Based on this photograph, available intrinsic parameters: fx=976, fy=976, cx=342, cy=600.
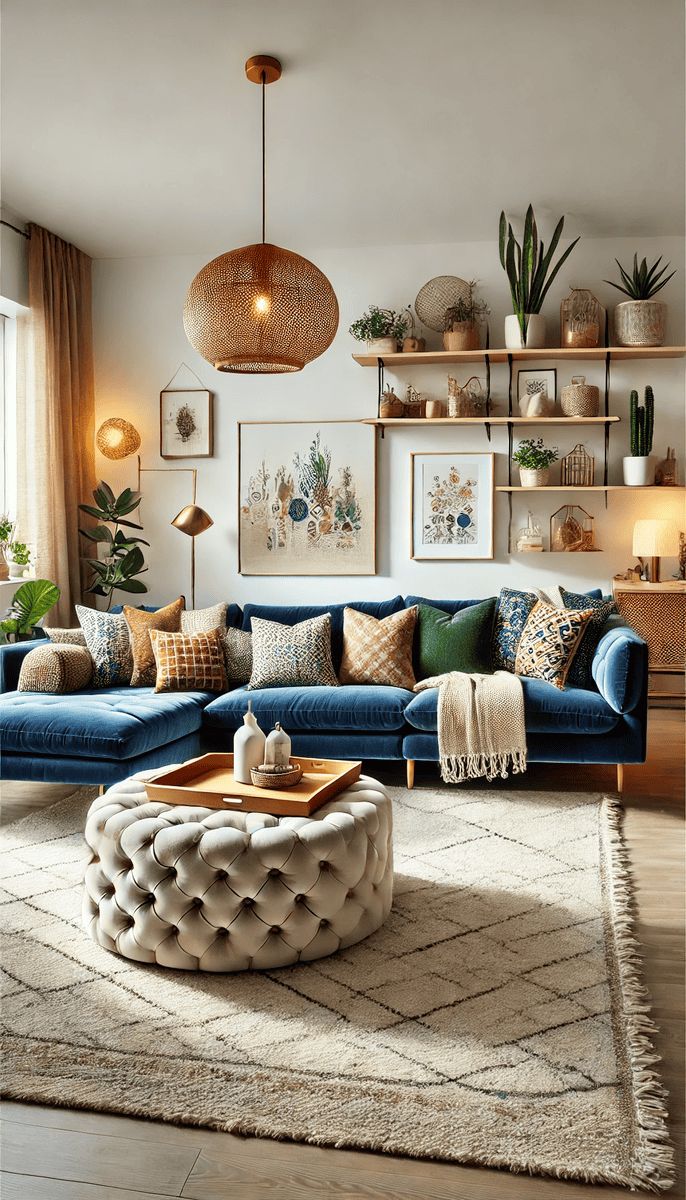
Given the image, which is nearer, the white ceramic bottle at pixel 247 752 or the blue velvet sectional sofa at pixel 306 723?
the white ceramic bottle at pixel 247 752

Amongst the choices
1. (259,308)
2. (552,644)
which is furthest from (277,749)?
(552,644)

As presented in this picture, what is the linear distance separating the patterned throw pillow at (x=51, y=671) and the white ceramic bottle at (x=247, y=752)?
180cm

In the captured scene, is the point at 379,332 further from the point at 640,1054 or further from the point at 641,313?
the point at 640,1054

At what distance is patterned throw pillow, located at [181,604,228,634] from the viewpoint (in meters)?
4.91

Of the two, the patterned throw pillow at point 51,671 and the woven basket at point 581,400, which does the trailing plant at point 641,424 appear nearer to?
the woven basket at point 581,400

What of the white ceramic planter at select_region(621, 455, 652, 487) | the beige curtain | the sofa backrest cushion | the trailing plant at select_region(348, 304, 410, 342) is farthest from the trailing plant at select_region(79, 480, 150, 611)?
the white ceramic planter at select_region(621, 455, 652, 487)

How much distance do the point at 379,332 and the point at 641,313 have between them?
1552 mm

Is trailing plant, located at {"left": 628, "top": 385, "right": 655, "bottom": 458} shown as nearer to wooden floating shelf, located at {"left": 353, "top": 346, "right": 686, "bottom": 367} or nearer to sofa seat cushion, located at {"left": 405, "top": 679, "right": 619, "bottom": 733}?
wooden floating shelf, located at {"left": 353, "top": 346, "right": 686, "bottom": 367}

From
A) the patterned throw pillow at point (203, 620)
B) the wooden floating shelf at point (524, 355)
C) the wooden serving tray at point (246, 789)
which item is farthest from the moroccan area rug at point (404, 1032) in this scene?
the wooden floating shelf at point (524, 355)

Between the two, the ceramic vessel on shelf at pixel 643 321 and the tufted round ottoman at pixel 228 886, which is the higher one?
the ceramic vessel on shelf at pixel 643 321

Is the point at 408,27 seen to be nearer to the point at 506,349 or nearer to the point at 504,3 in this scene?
the point at 504,3

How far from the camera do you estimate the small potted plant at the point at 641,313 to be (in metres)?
5.73

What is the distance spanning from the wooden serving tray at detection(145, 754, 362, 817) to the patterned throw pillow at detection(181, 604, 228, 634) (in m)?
1.76

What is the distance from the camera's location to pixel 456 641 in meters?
4.71
